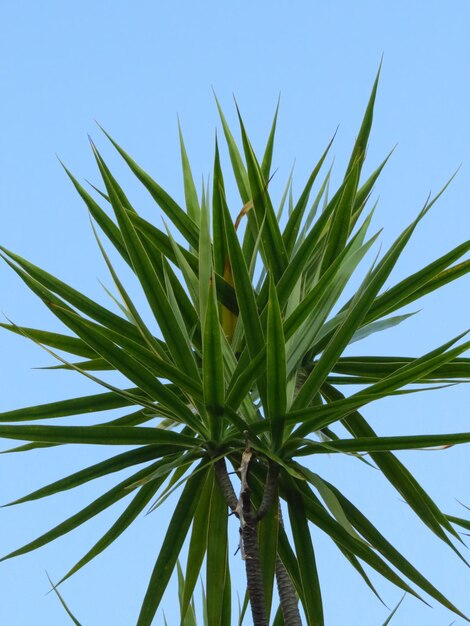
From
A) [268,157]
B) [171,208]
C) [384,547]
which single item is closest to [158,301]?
[171,208]

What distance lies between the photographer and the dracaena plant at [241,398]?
222 centimetres

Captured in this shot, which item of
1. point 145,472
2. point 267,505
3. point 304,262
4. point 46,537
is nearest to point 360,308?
point 304,262

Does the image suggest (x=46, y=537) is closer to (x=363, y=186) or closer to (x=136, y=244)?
(x=136, y=244)

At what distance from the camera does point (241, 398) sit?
2.28 metres

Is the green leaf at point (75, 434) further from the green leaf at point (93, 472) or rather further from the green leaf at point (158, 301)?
the green leaf at point (158, 301)

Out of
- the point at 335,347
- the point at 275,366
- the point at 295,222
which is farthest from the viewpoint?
the point at 295,222

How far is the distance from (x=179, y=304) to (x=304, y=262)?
13.7 inches

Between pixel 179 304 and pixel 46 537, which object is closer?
pixel 46 537

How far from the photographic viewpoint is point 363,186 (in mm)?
3180

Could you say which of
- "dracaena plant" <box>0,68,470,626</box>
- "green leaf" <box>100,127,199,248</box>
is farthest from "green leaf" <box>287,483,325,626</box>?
"green leaf" <box>100,127,199,248</box>

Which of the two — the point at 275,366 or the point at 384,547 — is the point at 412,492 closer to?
the point at 384,547

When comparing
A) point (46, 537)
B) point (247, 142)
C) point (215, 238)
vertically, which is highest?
point (247, 142)

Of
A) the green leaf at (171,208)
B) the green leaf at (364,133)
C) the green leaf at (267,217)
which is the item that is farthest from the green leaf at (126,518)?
the green leaf at (364,133)

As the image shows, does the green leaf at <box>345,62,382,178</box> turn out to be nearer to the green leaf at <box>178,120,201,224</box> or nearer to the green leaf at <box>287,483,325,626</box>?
the green leaf at <box>178,120,201,224</box>
